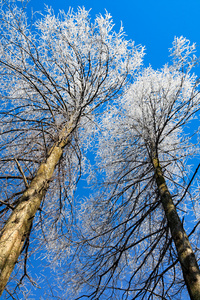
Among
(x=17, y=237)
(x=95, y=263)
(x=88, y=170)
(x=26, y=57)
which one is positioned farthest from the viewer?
(x=88, y=170)

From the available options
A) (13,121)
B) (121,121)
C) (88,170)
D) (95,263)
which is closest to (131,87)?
(121,121)

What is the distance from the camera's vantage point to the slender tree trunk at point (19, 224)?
1844 mm

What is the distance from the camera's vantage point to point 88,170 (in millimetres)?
5379

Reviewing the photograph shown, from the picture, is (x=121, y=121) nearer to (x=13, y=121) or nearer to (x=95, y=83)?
(x=95, y=83)

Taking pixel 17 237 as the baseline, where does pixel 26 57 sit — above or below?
above

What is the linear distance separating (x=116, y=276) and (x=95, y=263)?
1.38ft

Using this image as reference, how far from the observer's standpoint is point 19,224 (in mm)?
2127

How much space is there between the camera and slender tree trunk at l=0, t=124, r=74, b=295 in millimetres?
1844

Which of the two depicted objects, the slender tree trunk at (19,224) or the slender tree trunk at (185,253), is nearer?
the slender tree trunk at (19,224)

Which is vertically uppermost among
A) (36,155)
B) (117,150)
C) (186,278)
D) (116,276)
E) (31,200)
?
(117,150)

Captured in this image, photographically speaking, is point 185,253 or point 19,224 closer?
point 19,224

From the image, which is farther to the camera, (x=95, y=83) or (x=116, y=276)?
(x=95, y=83)

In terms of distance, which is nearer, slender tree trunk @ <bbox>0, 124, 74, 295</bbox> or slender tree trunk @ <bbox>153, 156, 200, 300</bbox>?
slender tree trunk @ <bbox>0, 124, 74, 295</bbox>

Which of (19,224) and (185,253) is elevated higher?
(19,224)
